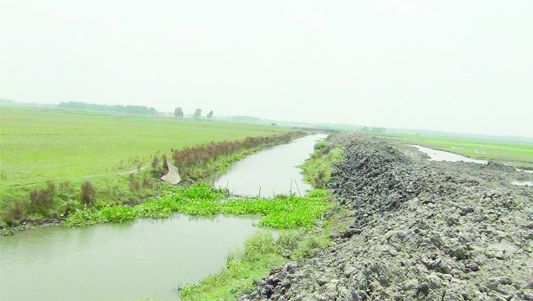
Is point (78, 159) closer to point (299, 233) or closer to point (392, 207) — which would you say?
point (299, 233)

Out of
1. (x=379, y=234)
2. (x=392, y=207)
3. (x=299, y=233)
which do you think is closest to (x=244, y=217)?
(x=299, y=233)

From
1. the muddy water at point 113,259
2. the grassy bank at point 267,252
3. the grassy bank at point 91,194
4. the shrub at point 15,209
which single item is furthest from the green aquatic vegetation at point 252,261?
the shrub at point 15,209

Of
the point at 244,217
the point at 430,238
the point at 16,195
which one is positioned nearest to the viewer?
the point at 430,238

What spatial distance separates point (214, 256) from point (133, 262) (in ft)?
10.1

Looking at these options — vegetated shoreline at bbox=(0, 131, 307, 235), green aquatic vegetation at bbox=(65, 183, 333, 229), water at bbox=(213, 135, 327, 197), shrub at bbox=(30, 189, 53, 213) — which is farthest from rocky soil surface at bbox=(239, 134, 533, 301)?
shrub at bbox=(30, 189, 53, 213)

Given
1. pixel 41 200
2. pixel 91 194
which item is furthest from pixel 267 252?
pixel 41 200

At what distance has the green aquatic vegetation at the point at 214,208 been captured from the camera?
1915 cm

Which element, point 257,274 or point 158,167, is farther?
point 158,167

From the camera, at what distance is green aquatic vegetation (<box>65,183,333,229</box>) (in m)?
19.2

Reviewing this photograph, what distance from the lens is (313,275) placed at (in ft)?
33.5

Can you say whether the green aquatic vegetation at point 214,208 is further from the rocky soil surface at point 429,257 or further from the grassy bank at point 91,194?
the rocky soil surface at point 429,257

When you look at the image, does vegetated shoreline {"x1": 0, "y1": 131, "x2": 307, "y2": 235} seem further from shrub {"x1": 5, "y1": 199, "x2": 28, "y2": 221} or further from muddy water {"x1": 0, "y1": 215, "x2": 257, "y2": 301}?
muddy water {"x1": 0, "y1": 215, "x2": 257, "y2": 301}

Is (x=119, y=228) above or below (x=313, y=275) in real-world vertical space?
below

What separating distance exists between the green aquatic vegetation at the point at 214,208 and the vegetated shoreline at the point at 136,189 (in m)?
0.65
